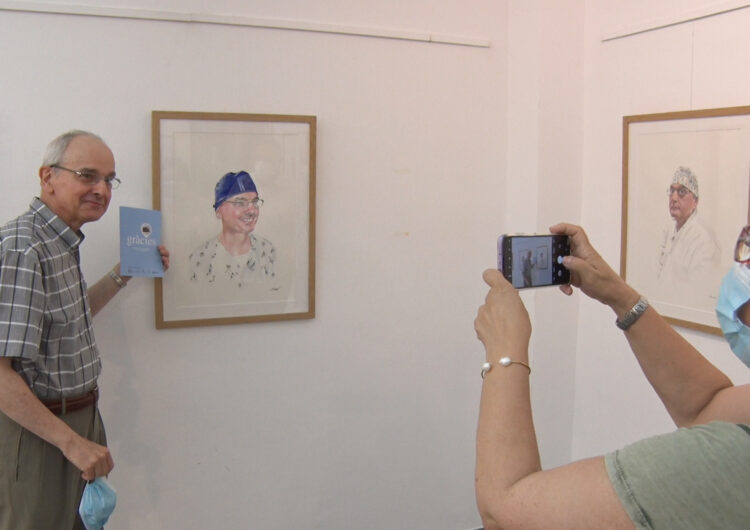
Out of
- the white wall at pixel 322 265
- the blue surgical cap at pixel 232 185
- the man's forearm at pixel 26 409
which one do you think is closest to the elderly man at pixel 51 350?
the man's forearm at pixel 26 409

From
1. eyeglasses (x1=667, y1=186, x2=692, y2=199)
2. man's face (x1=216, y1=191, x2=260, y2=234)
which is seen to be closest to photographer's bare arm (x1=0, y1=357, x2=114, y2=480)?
man's face (x1=216, y1=191, x2=260, y2=234)

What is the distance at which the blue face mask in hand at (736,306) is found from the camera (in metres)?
1.20

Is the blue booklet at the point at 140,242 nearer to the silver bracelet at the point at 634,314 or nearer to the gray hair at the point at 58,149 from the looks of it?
the gray hair at the point at 58,149

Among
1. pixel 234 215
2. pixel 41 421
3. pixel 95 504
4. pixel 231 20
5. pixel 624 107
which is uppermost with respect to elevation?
pixel 231 20

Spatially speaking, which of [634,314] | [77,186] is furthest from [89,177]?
[634,314]

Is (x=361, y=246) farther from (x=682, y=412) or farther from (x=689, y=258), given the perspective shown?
(x=682, y=412)

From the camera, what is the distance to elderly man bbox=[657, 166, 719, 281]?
2.51 m

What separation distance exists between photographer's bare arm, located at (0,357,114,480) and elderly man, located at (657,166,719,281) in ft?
7.45

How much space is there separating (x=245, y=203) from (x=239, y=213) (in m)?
0.05

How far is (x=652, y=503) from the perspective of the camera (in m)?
0.83

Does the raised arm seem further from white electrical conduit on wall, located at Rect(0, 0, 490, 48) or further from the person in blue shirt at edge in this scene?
white electrical conduit on wall, located at Rect(0, 0, 490, 48)

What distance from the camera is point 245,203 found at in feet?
8.74

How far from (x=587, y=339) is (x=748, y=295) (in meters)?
2.01

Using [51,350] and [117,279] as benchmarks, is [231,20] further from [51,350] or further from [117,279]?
[51,350]
